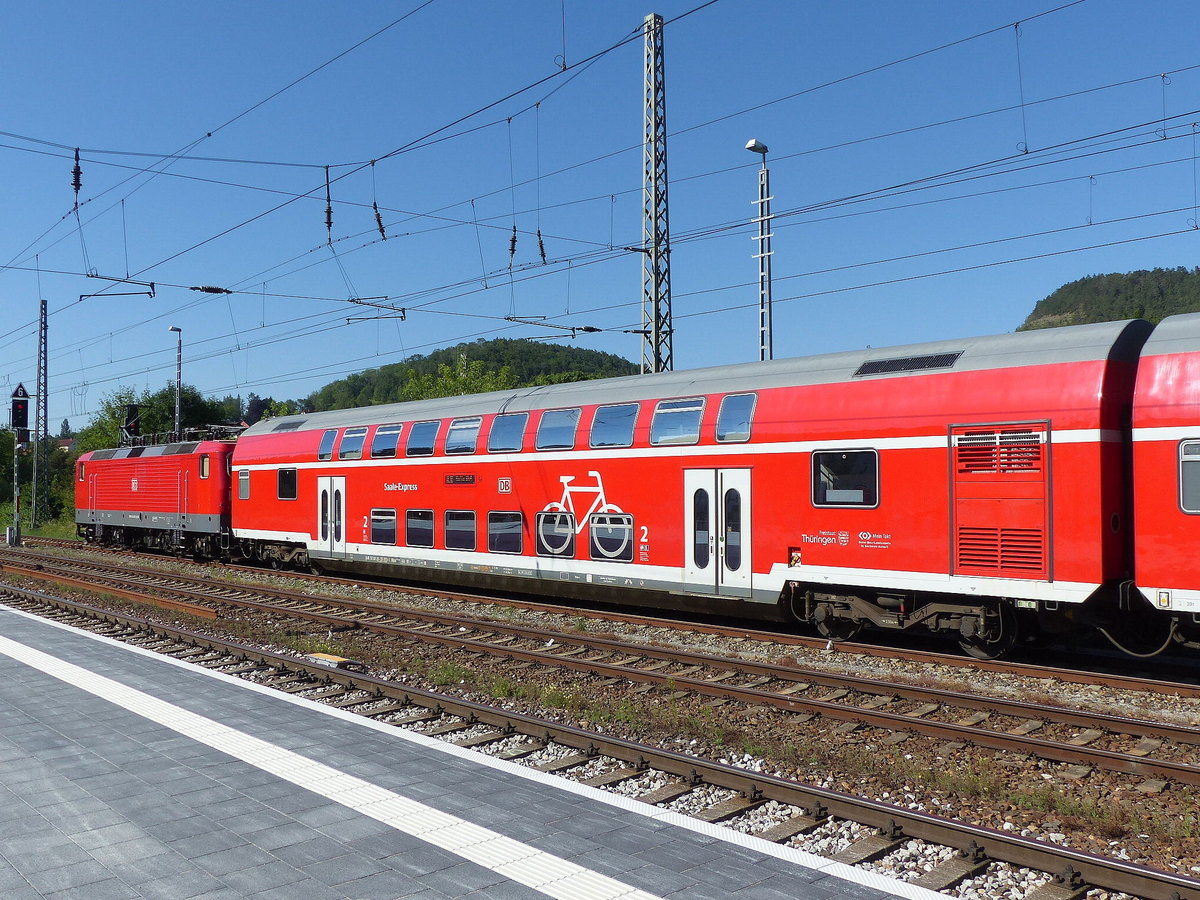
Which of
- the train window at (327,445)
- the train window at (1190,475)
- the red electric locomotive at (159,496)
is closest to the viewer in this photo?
the train window at (1190,475)

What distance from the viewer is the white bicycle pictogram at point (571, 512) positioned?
15.2 meters

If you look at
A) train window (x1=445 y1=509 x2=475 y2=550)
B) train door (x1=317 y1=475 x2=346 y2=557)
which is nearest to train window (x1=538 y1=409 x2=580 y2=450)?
train window (x1=445 y1=509 x2=475 y2=550)

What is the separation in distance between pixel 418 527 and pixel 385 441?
7.08 feet

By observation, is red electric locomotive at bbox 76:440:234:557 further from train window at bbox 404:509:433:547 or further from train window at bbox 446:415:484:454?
train window at bbox 446:415:484:454

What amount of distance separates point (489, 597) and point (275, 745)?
34.8ft

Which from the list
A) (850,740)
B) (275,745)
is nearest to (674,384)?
(850,740)

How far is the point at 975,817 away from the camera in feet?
21.6

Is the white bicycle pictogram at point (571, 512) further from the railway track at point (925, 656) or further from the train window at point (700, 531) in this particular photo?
the train window at point (700, 531)

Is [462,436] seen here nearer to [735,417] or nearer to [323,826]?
[735,417]

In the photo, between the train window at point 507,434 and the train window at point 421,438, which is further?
the train window at point 421,438

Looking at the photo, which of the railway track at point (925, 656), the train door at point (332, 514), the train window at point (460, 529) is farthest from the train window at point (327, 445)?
the train window at point (460, 529)

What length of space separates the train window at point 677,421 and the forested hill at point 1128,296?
32.8 meters

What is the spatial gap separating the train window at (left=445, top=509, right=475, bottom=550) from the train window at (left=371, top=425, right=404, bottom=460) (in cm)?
234

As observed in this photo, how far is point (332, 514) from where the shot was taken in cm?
2133
